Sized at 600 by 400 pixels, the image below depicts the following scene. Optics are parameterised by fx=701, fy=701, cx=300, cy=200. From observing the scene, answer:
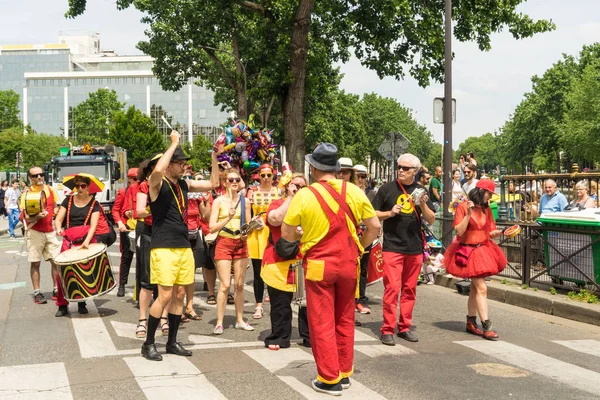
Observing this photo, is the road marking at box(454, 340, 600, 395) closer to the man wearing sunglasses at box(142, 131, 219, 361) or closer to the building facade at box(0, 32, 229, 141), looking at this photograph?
the man wearing sunglasses at box(142, 131, 219, 361)

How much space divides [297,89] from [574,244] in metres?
9.44

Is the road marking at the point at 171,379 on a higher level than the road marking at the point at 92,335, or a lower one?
higher

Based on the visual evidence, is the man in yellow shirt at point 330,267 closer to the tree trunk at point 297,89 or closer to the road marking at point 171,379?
the road marking at point 171,379

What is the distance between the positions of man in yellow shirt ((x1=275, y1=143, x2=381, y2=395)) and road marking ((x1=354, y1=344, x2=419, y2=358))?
1.29m

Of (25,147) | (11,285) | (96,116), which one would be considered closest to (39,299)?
(11,285)

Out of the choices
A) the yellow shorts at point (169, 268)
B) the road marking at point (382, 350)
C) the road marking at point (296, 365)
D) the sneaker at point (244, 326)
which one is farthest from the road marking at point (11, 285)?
the road marking at point (382, 350)

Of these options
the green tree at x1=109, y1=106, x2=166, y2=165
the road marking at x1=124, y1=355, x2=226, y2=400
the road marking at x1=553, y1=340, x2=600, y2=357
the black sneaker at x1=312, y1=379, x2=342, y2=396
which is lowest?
the road marking at x1=553, y1=340, x2=600, y2=357

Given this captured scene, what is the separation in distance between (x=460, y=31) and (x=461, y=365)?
14.0 meters

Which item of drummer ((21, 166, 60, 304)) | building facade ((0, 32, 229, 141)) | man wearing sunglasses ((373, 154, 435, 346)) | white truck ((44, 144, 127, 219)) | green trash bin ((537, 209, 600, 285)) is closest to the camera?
man wearing sunglasses ((373, 154, 435, 346))

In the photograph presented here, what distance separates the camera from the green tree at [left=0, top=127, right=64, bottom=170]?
7194 centimetres

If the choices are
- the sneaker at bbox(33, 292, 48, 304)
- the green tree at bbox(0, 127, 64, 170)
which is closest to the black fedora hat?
the sneaker at bbox(33, 292, 48, 304)

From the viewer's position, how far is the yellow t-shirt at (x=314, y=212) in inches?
212

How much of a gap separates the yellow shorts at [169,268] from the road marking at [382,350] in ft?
6.13

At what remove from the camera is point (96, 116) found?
80062 millimetres
